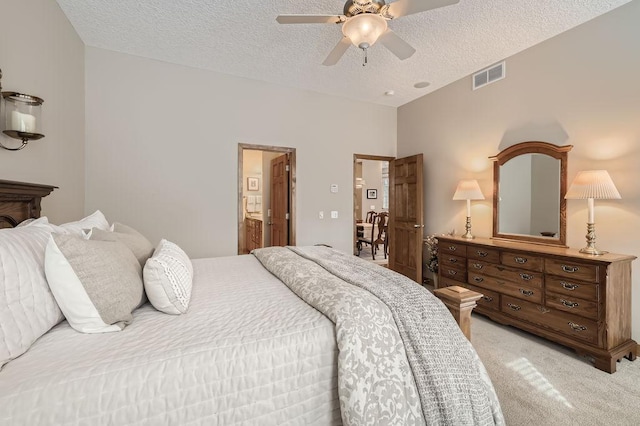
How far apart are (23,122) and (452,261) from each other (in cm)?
399

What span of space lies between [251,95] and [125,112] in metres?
1.51

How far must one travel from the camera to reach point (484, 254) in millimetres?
2957

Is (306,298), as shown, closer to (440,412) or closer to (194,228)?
(440,412)

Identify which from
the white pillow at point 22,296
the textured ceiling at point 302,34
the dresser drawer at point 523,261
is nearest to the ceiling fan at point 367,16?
the textured ceiling at point 302,34

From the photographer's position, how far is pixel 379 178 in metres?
8.65

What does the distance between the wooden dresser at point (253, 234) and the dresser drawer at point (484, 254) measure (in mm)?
3867

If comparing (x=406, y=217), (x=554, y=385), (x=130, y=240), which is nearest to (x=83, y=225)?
(x=130, y=240)

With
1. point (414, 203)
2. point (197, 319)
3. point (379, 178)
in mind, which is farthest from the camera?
point (379, 178)

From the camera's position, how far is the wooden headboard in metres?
1.38

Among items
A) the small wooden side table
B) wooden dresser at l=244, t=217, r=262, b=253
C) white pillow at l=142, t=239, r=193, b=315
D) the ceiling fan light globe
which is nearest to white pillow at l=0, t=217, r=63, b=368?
white pillow at l=142, t=239, r=193, b=315

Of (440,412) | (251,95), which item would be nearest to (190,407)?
(440,412)

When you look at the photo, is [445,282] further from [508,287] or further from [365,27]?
[365,27]

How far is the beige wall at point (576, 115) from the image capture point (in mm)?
2324

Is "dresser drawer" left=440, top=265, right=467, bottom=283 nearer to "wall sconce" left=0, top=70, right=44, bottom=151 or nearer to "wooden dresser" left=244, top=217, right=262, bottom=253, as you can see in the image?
"wooden dresser" left=244, top=217, right=262, bottom=253
